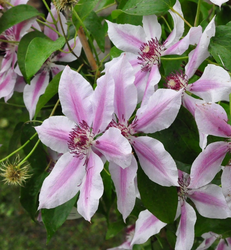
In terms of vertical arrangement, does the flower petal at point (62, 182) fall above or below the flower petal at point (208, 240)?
above

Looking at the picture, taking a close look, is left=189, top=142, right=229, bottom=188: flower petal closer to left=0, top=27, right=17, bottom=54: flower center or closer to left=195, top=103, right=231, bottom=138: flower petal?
left=195, top=103, right=231, bottom=138: flower petal

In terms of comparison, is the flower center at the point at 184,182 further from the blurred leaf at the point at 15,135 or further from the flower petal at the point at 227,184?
the blurred leaf at the point at 15,135

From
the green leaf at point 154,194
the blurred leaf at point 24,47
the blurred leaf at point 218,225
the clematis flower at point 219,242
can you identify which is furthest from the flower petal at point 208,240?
the blurred leaf at point 24,47

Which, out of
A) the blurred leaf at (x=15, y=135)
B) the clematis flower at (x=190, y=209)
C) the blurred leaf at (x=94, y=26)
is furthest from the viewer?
the blurred leaf at (x=15, y=135)

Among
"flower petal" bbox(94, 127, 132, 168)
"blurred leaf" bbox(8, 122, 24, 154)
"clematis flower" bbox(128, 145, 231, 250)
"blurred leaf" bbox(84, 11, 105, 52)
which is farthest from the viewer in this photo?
"blurred leaf" bbox(8, 122, 24, 154)

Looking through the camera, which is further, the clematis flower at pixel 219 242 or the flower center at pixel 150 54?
the clematis flower at pixel 219 242

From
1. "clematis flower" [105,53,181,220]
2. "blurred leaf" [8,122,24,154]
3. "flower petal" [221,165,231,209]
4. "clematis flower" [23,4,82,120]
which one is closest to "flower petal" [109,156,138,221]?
"clematis flower" [105,53,181,220]

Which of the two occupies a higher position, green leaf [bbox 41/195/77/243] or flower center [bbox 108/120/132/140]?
flower center [bbox 108/120/132/140]
